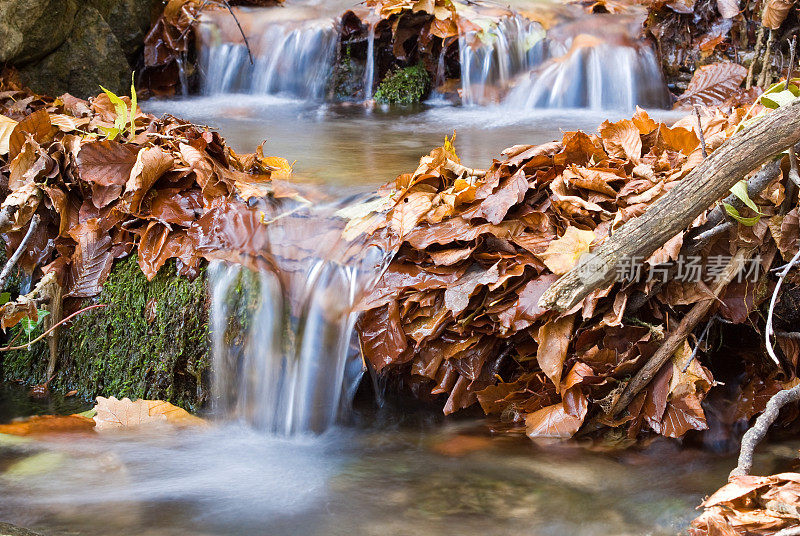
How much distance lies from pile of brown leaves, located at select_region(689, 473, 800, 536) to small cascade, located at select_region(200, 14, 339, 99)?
470cm

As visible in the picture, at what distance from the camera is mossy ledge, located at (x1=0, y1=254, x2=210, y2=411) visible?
9.57 feet

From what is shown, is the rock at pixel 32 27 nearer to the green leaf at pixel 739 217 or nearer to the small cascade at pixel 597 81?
the small cascade at pixel 597 81

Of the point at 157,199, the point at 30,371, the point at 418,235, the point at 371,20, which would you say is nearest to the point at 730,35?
the point at 371,20

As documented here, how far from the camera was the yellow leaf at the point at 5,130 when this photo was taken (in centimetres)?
335

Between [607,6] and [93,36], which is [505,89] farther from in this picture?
[93,36]

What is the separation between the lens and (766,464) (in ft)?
7.86

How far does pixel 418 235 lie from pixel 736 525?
1.36 meters

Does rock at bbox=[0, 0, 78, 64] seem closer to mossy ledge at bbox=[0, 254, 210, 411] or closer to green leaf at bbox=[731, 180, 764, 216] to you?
mossy ledge at bbox=[0, 254, 210, 411]

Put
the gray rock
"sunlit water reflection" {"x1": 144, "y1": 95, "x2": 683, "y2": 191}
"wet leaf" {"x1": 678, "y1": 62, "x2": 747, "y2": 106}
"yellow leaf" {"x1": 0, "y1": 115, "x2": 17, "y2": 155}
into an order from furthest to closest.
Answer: "wet leaf" {"x1": 678, "y1": 62, "x2": 747, "y2": 106}, "sunlit water reflection" {"x1": 144, "y1": 95, "x2": 683, "y2": 191}, "yellow leaf" {"x1": 0, "y1": 115, "x2": 17, "y2": 155}, the gray rock

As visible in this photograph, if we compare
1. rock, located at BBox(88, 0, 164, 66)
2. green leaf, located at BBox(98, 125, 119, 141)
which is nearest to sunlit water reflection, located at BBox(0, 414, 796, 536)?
green leaf, located at BBox(98, 125, 119, 141)

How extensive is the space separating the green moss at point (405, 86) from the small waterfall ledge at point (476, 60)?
0.09m

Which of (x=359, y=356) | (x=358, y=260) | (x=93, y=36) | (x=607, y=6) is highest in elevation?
(x=607, y=6)

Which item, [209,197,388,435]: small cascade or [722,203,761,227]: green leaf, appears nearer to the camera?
[722,203,761,227]: green leaf

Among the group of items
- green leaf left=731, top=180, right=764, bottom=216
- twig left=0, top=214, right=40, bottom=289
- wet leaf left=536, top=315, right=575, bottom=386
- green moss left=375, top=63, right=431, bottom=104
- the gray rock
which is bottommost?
the gray rock
